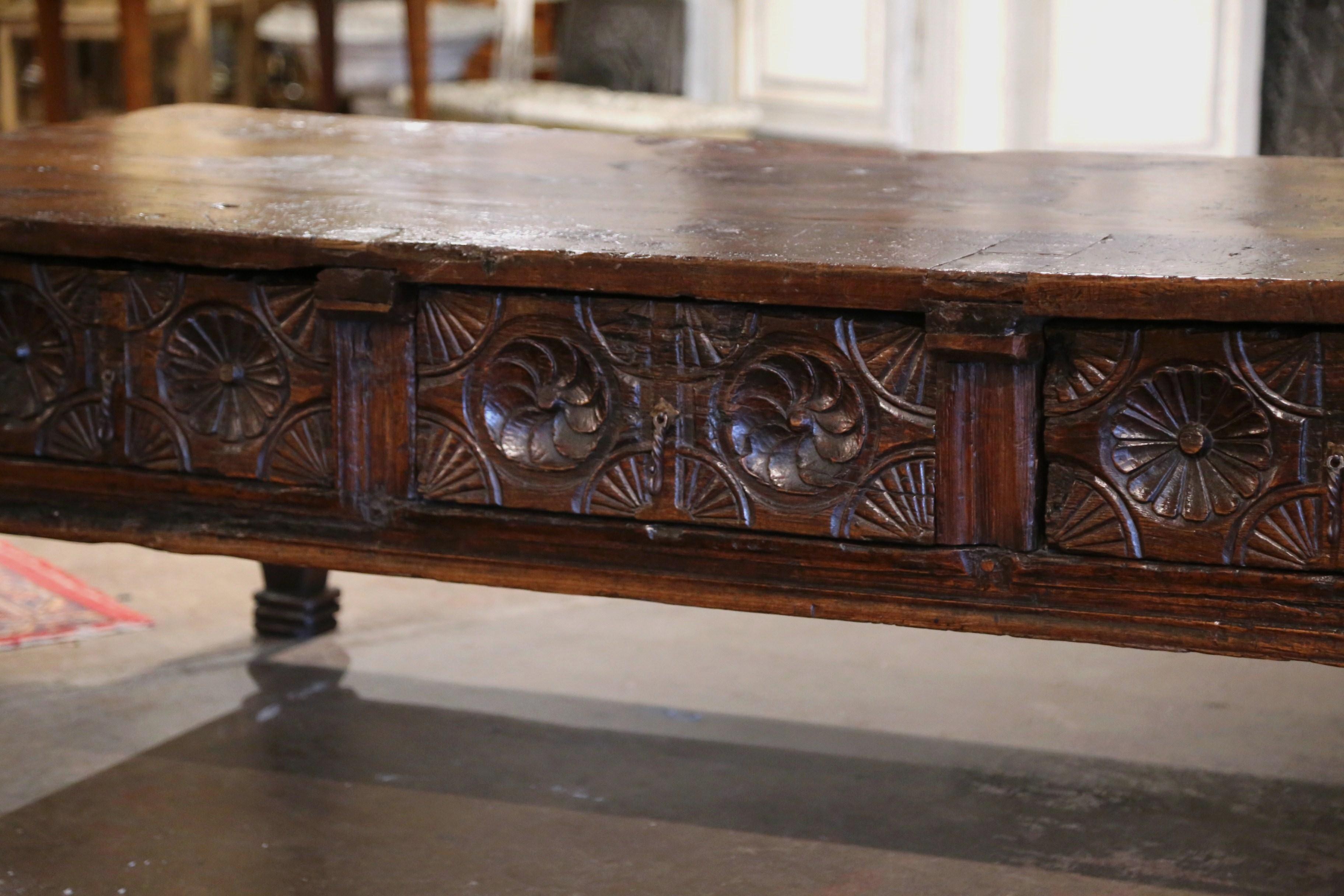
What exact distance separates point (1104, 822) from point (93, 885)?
1073 mm

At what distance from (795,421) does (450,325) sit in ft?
1.07

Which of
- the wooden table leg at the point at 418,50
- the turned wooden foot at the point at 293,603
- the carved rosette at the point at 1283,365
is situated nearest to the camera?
the carved rosette at the point at 1283,365

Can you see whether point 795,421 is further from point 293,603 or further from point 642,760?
point 293,603

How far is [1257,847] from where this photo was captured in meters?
1.95

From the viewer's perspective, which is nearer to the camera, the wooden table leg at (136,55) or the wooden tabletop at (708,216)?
the wooden tabletop at (708,216)

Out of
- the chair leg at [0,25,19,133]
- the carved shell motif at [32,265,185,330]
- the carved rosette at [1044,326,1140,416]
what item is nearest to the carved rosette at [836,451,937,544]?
the carved rosette at [1044,326,1140,416]

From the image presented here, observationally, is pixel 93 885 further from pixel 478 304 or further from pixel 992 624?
pixel 992 624

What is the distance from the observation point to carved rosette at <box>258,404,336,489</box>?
1704mm

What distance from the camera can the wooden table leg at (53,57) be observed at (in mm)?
4688

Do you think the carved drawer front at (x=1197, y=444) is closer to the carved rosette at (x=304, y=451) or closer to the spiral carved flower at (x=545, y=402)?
the spiral carved flower at (x=545, y=402)

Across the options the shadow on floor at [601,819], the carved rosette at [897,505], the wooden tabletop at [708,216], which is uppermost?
the wooden tabletop at [708,216]

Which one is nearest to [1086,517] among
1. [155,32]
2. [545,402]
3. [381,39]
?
[545,402]

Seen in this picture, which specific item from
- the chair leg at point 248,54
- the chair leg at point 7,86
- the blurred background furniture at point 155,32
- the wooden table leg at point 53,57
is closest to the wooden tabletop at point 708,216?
the wooden table leg at point 53,57

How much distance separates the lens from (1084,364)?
1.47 metres
